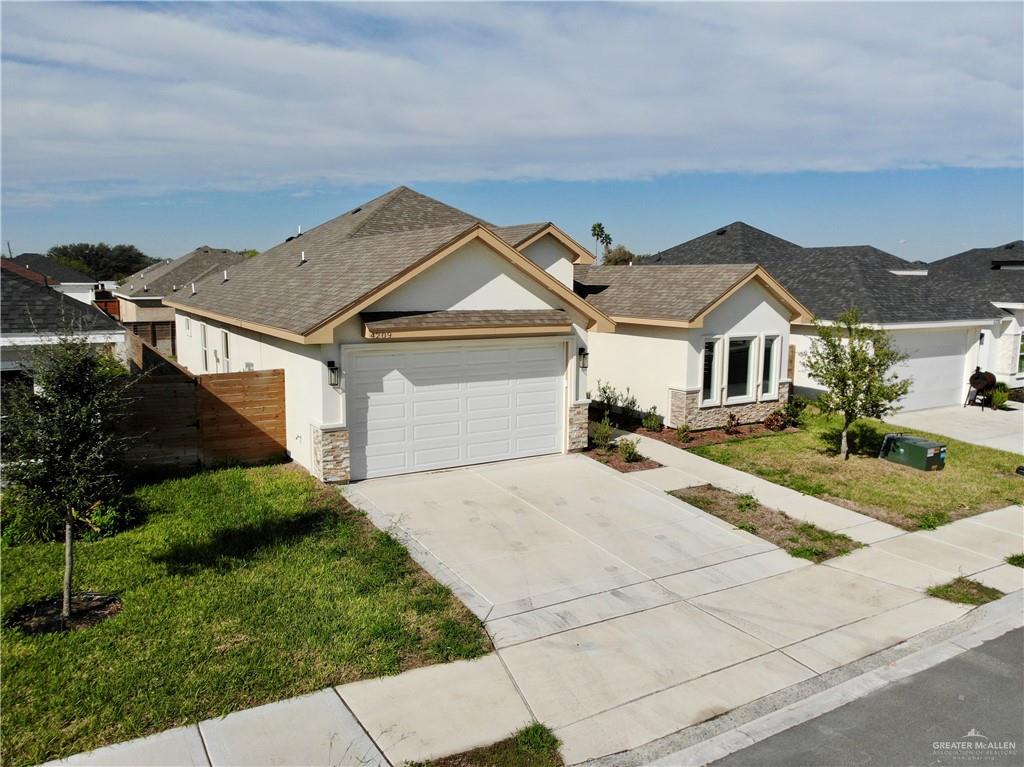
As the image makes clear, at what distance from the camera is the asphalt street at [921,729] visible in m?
6.07

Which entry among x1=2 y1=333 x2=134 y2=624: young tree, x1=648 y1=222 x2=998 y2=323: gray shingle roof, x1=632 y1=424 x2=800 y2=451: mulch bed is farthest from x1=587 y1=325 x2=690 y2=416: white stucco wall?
x1=2 y1=333 x2=134 y2=624: young tree

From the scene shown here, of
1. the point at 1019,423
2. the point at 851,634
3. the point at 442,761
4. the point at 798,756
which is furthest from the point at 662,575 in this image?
the point at 1019,423

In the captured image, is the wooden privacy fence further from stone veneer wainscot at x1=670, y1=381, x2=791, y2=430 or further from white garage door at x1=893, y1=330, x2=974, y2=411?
white garage door at x1=893, y1=330, x2=974, y2=411

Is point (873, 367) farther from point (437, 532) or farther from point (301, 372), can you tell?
point (301, 372)

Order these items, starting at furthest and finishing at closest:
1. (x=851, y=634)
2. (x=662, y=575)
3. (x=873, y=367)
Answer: (x=873, y=367), (x=662, y=575), (x=851, y=634)

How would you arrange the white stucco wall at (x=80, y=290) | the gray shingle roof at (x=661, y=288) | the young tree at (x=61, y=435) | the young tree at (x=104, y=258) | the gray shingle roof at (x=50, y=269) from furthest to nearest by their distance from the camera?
the young tree at (x=104, y=258)
the gray shingle roof at (x=50, y=269)
the white stucco wall at (x=80, y=290)
the gray shingle roof at (x=661, y=288)
the young tree at (x=61, y=435)

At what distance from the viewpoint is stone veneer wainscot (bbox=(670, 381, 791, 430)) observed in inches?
699

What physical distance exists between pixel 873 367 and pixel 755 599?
7.64 m

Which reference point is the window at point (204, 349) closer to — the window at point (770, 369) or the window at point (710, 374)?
the window at point (710, 374)

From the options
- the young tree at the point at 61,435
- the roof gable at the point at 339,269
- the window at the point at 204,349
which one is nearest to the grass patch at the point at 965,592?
the roof gable at the point at 339,269

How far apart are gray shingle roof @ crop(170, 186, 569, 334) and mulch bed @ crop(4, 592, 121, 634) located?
17.3ft

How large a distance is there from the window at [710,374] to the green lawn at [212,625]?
10.2 metres

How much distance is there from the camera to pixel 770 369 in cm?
1928

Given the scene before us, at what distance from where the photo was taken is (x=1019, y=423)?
2033 centimetres
